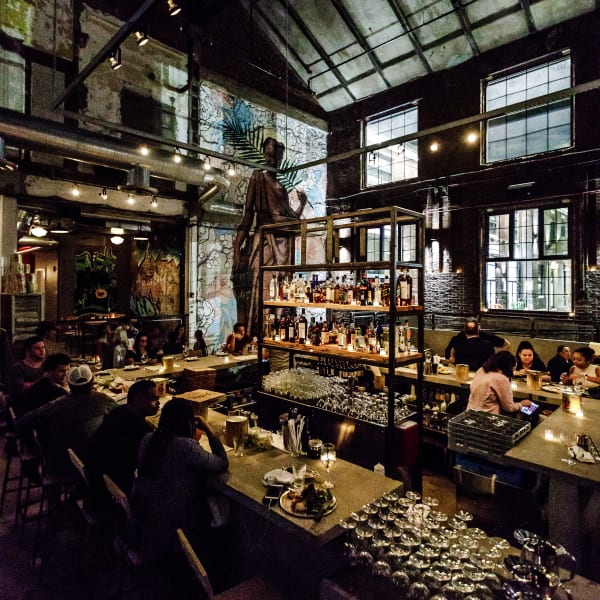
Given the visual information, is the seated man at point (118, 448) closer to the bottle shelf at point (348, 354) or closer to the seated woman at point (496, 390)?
the bottle shelf at point (348, 354)

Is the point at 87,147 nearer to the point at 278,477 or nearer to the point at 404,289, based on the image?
the point at 404,289

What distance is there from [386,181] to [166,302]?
22.0ft

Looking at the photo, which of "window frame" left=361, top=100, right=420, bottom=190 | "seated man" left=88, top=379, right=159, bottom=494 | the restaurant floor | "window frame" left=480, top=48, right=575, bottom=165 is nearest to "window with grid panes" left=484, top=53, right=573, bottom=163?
"window frame" left=480, top=48, right=575, bottom=165

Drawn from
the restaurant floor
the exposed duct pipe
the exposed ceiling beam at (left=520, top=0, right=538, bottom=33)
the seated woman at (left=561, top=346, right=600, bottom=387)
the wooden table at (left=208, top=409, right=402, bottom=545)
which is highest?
the exposed ceiling beam at (left=520, top=0, right=538, bottom=33)

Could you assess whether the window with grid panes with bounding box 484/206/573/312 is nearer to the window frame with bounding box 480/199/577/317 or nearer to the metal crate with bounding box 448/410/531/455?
the window frame with bounding box 480/199/577/317

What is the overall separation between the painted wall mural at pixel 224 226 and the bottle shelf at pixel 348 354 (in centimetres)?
458

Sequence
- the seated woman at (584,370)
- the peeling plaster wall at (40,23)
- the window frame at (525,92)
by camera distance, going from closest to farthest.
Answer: the seated woman at (584,370), the peeling plaster wall at (40,23), the window frame at (525,92)

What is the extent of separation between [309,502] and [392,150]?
1090 centimetres

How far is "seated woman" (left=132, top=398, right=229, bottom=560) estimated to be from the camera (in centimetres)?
241

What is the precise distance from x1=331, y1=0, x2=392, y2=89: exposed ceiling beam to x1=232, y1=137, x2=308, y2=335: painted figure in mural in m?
3.02

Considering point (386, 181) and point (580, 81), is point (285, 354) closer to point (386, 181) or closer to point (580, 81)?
point (386, 181)

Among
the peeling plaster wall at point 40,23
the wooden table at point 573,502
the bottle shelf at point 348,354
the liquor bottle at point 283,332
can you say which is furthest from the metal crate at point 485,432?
the peeling plaster wall at point 40,23

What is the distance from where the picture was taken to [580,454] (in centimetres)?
291

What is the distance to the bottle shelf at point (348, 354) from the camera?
13.3ft
